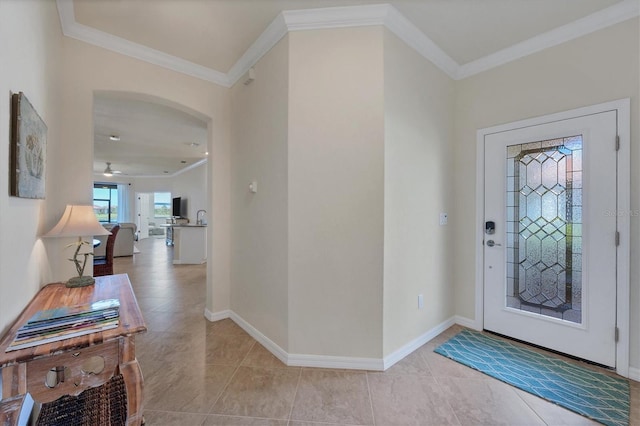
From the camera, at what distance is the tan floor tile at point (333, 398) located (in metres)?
1.66

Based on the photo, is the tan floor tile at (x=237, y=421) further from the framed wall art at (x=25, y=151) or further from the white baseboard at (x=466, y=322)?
the white baseboard at (x=466, y=322)

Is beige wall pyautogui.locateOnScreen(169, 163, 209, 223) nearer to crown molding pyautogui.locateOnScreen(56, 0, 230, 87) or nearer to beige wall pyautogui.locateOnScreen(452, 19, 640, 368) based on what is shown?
crown molding pyautogui.locateOnScreen(56, 0, 230, 87)

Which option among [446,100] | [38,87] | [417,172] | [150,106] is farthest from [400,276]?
[150,106]

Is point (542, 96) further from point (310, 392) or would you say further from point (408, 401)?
point (310, 392)

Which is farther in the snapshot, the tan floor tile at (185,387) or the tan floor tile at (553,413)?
the tan floor tile at (185,387)

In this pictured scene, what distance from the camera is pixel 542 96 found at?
7.97ft

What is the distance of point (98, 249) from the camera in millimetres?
3988

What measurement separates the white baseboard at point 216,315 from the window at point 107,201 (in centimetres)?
1009

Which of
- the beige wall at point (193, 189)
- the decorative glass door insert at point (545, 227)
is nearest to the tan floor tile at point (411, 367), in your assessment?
the decorative glass door insert at point (545, 227)

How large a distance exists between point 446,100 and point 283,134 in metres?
1.84

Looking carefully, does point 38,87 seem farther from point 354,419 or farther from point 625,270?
point 625,270

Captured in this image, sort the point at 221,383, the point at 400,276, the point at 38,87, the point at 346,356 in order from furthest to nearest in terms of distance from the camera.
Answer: the point at 400,276
the point at 346,356
the point at 221,383
the point at 38,87

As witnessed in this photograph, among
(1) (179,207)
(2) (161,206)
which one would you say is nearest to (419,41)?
(1) (179,207)

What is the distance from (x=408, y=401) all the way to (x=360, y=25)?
2.76 metres
